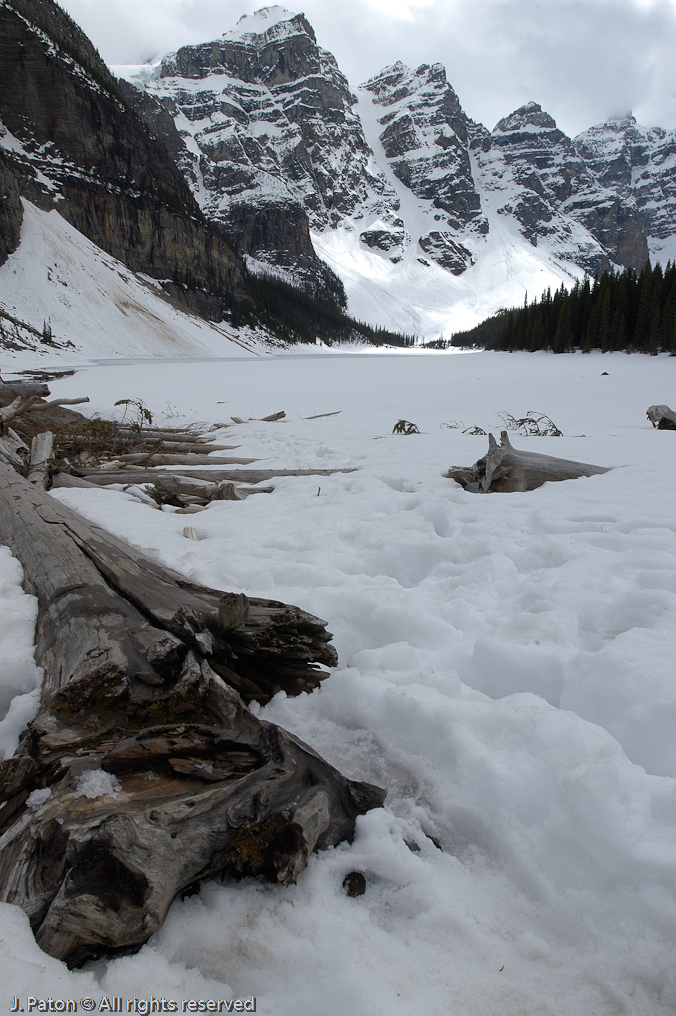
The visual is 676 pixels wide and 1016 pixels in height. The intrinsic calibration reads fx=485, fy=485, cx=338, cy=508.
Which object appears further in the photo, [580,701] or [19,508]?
[19,508]

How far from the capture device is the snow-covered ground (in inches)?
49.8

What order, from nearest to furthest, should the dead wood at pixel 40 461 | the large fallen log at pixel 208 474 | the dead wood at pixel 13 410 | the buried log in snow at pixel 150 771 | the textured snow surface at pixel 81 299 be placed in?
the buried log in snow at pixel 150 771, the dead wood at pixel 40 461, the large fallen log at pixel 208 474, the dead wood at pixel 13 410, the textured snow surface at pixel 81 299

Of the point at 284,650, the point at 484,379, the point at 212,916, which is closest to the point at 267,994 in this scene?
the point at 212,916

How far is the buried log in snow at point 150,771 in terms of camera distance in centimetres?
124

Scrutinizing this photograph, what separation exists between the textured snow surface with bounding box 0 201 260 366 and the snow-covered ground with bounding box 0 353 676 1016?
34.9m

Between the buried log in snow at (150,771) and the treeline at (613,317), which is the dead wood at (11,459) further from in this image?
the treeline at (613,317)

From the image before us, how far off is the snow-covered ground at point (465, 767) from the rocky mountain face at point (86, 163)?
5222cm

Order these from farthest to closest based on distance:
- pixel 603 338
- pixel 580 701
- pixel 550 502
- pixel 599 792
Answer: pixel 603 338
pixel 550 502
pixel 580 701
pixel 599 792

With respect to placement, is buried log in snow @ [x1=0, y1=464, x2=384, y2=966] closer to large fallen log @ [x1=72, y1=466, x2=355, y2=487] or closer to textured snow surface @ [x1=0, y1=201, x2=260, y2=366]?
large fallen log @ [x1=72, y1=466, x2=355, y2=487]

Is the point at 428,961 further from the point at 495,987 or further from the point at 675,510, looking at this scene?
the point at 675,510

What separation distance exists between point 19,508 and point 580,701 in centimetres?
380

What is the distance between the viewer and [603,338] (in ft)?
153

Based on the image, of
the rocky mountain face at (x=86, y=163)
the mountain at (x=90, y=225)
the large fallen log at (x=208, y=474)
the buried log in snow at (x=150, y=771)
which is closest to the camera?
the buried log in snow at (x=150, y=771)

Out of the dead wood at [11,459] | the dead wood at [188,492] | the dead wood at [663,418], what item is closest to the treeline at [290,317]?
the dead wood at [663,418]
